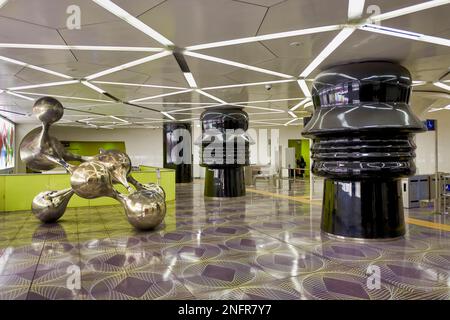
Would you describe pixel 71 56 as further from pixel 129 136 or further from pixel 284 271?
pixel 129 136

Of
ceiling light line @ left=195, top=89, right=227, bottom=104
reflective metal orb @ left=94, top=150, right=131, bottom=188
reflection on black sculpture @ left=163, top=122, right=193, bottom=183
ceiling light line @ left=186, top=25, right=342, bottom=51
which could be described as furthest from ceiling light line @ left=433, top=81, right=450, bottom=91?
reflection on black sculpture @ left=163, top=122, right=193, bottom=183

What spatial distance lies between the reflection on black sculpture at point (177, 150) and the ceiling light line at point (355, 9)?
1471 centimetres

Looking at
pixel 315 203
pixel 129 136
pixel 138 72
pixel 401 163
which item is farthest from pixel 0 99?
pixel 129 136

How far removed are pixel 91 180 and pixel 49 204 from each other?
5.46 feet

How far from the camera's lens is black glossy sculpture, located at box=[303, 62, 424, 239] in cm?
521

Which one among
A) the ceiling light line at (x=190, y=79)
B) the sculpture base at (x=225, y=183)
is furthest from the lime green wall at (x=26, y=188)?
the ceiling light line at (x=190, y=79)

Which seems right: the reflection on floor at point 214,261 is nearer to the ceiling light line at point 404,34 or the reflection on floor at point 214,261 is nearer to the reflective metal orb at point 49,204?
the reflective metal orb at point 49,204

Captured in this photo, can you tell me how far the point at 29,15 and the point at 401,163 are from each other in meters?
5.57

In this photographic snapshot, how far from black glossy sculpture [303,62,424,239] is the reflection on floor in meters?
0.41

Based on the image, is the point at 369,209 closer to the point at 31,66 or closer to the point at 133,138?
the point at 31,66

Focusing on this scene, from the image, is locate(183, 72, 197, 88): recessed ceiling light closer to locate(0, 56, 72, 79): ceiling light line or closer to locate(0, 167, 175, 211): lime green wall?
locate(0, 56, 72, 79): ceiling light line

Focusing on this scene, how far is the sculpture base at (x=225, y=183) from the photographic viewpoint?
11.1 m

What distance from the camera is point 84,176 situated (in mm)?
5715

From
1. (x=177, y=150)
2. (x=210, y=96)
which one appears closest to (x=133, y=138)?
(x=177, y=150)
